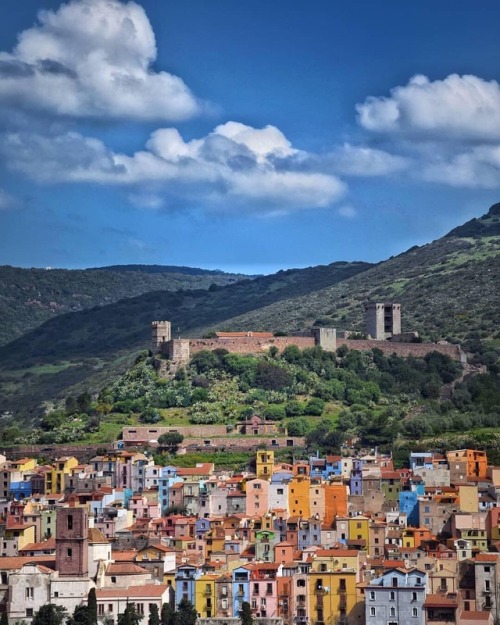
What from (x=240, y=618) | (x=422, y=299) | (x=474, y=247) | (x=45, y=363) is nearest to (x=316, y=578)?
(x=240, y=618)

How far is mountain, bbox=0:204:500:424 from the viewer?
121875 mm

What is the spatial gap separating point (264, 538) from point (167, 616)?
8888 millimetres

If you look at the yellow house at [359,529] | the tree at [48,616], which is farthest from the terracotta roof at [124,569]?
the yellow house at [359,529]

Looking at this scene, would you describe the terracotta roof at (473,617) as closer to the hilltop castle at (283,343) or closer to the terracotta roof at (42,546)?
the terracotta roof at (42,546)

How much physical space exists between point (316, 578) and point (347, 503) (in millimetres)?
11869

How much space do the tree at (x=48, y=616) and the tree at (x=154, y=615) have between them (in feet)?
9.53

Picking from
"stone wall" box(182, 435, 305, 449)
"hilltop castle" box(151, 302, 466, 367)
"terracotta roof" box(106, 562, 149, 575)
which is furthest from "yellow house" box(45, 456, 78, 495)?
"hilltop castle" box(151, 302, 466, 367)

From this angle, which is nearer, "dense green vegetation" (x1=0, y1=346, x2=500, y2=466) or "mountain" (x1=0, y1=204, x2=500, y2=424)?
"dense green vegetation" (x1=0, y1=346, x2=500, y2=466)

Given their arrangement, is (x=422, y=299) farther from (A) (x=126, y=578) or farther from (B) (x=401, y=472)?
(A) (x=126, y=578)

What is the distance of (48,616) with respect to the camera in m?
55.1

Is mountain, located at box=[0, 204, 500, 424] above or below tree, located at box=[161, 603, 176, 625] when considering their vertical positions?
above

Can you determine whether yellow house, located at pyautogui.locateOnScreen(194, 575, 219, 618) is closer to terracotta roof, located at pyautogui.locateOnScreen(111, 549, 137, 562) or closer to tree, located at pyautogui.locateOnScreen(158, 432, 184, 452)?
terracotta roof, located at pyautogui.locateOnScreen(111, 549, 137, 562)

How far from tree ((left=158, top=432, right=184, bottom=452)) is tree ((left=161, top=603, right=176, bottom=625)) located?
91.6 ft

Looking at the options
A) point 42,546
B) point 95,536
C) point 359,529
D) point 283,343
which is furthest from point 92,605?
point 283,343
